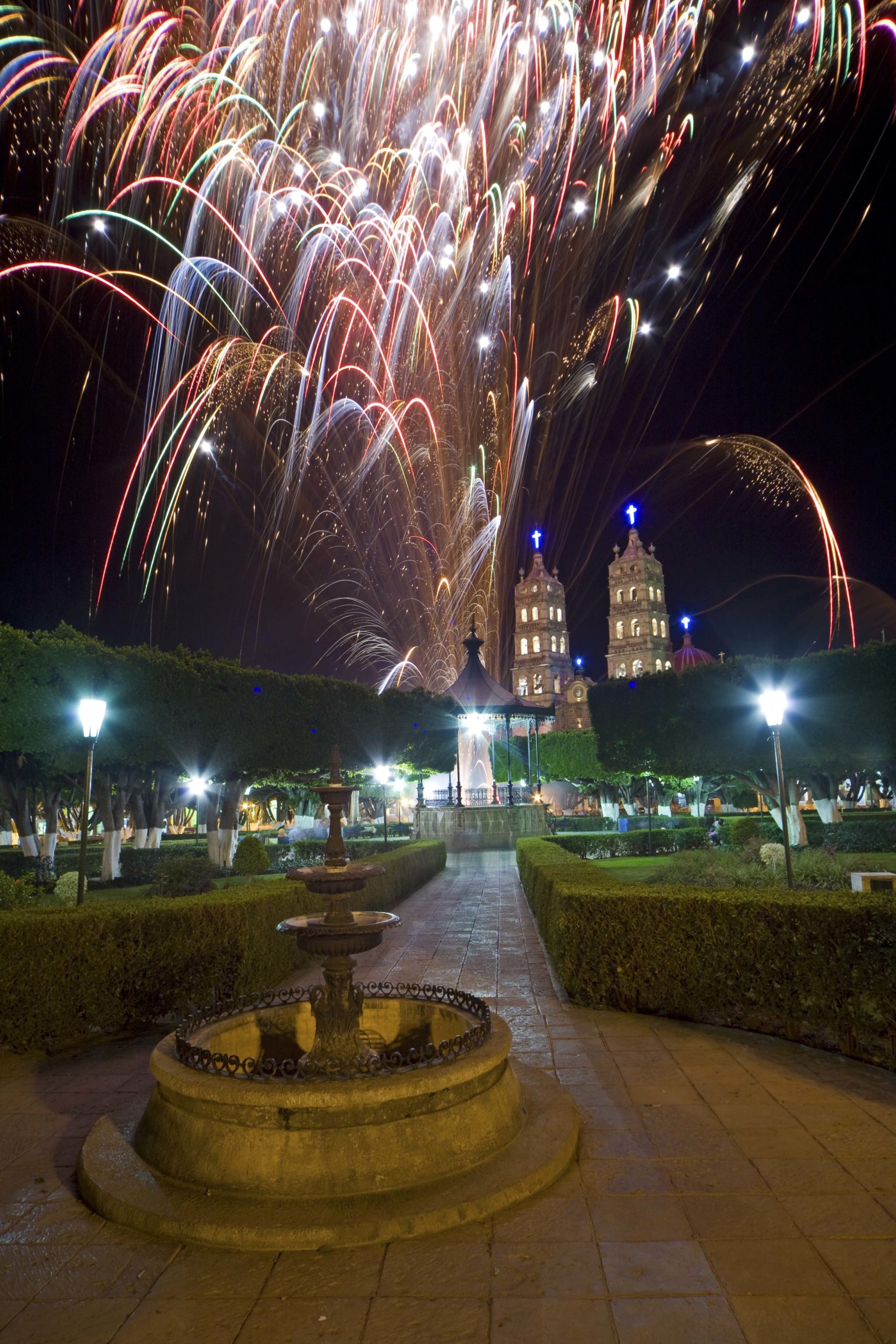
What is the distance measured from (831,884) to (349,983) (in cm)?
1149

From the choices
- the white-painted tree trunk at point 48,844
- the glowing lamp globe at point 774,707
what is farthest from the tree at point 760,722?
the white-painted tree trunk at point 48,844

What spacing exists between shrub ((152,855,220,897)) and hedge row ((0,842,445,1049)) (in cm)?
730

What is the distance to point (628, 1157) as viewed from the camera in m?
4.56

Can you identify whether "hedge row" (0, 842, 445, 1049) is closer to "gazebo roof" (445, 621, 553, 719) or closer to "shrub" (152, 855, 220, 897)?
"shrub" (152, 855, 220, 897)

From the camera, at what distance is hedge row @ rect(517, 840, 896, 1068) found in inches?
244

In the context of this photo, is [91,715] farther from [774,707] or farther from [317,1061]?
[774,707]

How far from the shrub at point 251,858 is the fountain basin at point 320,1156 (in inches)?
608

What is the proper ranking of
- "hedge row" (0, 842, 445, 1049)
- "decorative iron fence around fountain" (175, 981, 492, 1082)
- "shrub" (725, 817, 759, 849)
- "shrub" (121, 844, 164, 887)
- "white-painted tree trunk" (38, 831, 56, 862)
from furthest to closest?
"white-painted tree trunk" (38, 831, 56, 862), "shrub" (725, 817, 759, 849), "shrub" (121, 844, 164, 887), "hedge row" (0, 842, 445, 1049), "decorative iron fence around fountain" (175, 981, 492, 1082)

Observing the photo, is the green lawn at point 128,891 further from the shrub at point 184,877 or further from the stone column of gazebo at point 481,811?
the stone column of gazebo at point 481,811

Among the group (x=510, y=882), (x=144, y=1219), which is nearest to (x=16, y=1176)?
(x=144, y=1219)

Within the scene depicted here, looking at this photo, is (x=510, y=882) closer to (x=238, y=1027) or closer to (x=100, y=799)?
(x=100, y=799)

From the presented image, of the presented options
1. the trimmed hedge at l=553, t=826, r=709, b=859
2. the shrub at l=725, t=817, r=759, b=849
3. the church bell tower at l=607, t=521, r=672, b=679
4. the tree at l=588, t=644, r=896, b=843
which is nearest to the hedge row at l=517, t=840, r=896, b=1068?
the shrub at l=725, t=817, r=759, b=849

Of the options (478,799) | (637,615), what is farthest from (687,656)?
(478,799)

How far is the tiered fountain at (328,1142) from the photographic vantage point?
12.5 ft
